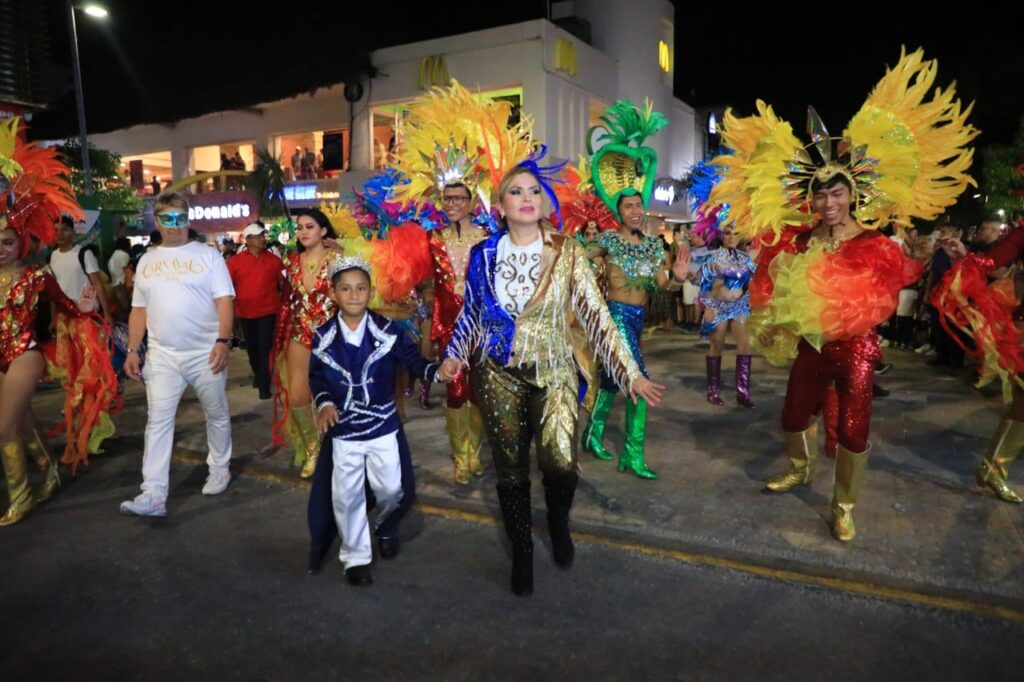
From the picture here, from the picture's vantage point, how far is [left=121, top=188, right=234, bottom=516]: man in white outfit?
461 centimetres

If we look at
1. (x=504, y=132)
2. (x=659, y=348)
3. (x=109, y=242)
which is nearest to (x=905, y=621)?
(x=504, y=132)

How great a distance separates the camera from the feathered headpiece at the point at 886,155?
13.3 feet

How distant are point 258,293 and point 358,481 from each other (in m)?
5.09

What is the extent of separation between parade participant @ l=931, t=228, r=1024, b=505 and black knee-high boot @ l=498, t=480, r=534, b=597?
2966 millimetres

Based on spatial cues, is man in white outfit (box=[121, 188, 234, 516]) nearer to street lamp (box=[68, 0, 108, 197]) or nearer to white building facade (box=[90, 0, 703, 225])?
street lamp (box=[68, 0, 108, 197])

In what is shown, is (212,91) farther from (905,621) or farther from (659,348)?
(905,621)

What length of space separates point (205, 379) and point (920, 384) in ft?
25.7

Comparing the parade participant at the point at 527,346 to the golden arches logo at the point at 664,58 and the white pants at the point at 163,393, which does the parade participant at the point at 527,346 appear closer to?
the white pants at the point at 163,393

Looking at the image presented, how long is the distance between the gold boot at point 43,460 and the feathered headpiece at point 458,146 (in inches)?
124

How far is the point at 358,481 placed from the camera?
12.1 ft

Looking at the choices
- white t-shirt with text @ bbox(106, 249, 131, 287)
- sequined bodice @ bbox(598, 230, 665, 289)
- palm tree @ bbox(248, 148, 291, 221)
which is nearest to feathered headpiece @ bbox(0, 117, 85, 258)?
sequined bodice @ bbox(598, 230, 665, 289)

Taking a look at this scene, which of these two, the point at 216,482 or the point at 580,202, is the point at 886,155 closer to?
the point at 580,202

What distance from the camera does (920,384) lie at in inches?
338

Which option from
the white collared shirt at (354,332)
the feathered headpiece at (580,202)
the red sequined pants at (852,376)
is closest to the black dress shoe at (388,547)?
the white collared shirt at (354,332)
